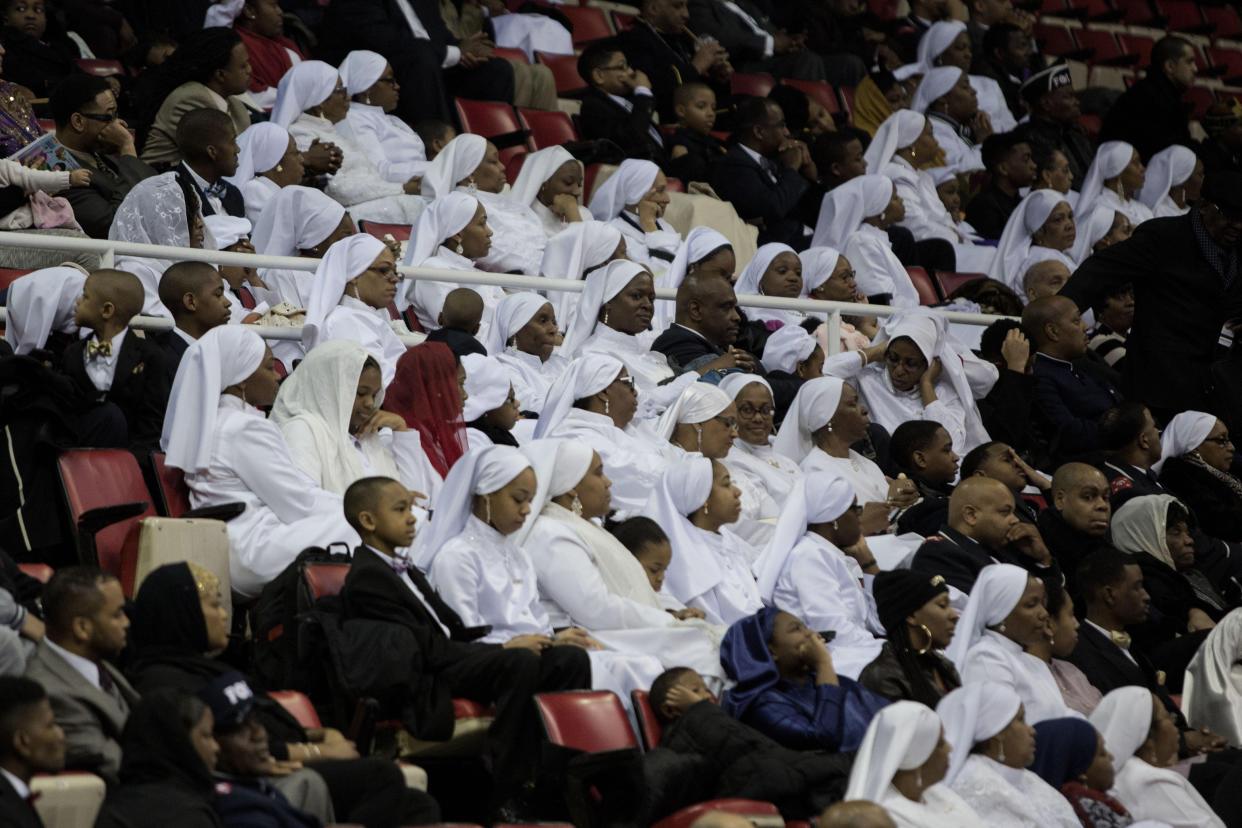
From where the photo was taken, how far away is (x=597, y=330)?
26.7ft

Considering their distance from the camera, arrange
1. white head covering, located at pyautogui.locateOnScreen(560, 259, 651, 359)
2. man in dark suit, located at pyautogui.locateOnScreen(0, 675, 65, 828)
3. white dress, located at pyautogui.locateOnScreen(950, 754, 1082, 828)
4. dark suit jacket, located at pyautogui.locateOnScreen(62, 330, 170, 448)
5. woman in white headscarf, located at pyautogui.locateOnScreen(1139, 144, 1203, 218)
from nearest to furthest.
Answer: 1. man in dark suit, located at pyautogui.locateOnScreen(0, 675, 65, 828)
2. white dress, located at pyautogui.locateOnScreen(950, 754, 1082, 828)
3. dark suit jacket, located at pyautogui.locateOnScreen(62, 330, 170, 448)
4. white head covering, located at pyautogui.locateOnScreen(560, 259, 651, 359)
5. woman in white headscarf, located at pyautogui.locateOnScreen(1139, 144, 1203, 218)

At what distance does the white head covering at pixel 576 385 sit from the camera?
719 cm

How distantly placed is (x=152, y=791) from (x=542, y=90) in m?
7.23

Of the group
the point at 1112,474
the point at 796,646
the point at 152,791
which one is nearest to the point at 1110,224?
the point at 1112,474

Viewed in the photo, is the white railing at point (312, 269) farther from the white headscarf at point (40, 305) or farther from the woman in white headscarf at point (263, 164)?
the woman in white headscarf at point (263, 164)

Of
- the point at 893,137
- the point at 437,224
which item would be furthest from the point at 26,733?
the point at 893,137

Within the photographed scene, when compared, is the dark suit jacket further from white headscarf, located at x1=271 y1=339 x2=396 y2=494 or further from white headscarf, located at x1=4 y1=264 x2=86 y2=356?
white headscarf, located at x1=271 y1=339 x2=396 y2=494

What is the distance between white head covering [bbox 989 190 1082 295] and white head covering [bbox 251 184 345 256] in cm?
408

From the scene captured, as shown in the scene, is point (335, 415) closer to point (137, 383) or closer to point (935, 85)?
point (137, 383)

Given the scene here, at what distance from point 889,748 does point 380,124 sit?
5.23m

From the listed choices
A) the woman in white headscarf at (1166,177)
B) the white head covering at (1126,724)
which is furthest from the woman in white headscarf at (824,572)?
the woman in white headscarf at (1166,177)

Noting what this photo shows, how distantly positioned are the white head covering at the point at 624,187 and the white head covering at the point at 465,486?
385 cm

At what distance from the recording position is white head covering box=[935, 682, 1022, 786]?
18.0 feet

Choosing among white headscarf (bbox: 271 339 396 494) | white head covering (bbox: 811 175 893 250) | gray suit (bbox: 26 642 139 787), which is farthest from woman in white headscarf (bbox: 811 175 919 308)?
gray suit (bbox: 26 642 139 787)
